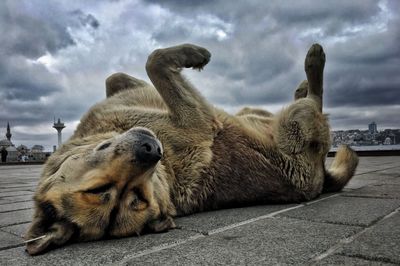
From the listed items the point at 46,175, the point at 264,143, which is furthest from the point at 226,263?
the point at 264,143

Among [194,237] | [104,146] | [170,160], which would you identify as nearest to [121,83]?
[170,160]

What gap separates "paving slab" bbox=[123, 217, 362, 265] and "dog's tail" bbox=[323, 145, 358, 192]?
1901mm

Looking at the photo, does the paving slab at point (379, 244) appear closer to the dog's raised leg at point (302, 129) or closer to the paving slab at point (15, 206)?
the dog's raised leg at point (302, 129)

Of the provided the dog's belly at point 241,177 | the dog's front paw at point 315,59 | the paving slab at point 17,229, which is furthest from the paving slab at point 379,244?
the dog's front paw at point 315,59

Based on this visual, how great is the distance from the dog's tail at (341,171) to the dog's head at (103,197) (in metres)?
2.39

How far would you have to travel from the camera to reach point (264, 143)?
3.77m

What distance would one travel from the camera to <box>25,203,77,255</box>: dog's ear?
6.86ft

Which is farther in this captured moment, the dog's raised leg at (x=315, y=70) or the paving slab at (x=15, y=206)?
the dog's raised leg at (x=315, y=70)

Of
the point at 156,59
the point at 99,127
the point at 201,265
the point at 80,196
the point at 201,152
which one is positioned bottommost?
the point at 201,265

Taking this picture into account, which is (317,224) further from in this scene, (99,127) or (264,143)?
(99,127)

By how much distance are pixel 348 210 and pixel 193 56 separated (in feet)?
6.82

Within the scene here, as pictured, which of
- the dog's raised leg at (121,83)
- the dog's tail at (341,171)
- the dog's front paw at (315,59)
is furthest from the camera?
the dog's front paw at (315,59)

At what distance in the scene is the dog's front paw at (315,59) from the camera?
4508mm

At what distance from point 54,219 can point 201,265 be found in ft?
3.48
